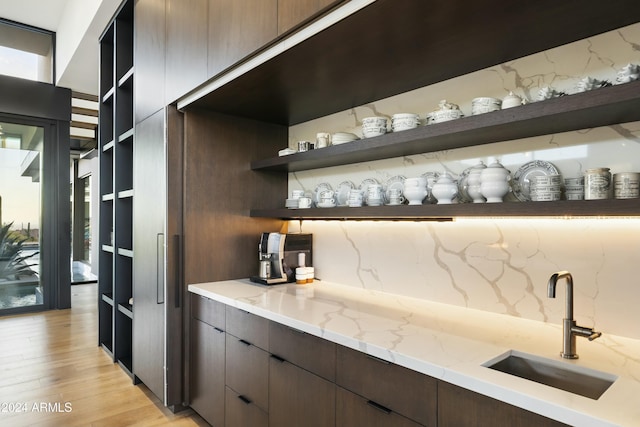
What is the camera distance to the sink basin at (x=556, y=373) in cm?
116

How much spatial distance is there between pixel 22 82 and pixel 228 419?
5108 millimetres

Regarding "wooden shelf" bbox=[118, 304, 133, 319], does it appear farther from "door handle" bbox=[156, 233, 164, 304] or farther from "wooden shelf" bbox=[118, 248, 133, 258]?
"door handle" bbox=[156, 233, 164, 304]

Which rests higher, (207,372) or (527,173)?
(527,173)

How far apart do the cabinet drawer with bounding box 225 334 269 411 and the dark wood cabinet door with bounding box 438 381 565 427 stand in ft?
3.14

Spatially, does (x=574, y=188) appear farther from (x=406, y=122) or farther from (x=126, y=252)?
(x=126, y=252)

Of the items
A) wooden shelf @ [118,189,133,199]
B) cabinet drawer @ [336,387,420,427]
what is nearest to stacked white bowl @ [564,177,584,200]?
cabinet drawer @ [336,387,420,427]

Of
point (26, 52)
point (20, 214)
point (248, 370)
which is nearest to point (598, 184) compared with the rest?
point (248, 370)

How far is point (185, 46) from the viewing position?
2.40 meters

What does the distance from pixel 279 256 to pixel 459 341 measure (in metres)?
1.39

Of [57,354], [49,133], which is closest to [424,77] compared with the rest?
[57,354]

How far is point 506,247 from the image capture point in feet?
5.80

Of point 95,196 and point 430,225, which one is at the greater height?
point 95,196

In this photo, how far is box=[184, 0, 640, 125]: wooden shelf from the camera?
138 cm

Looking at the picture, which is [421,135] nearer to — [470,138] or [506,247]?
[470,138]
